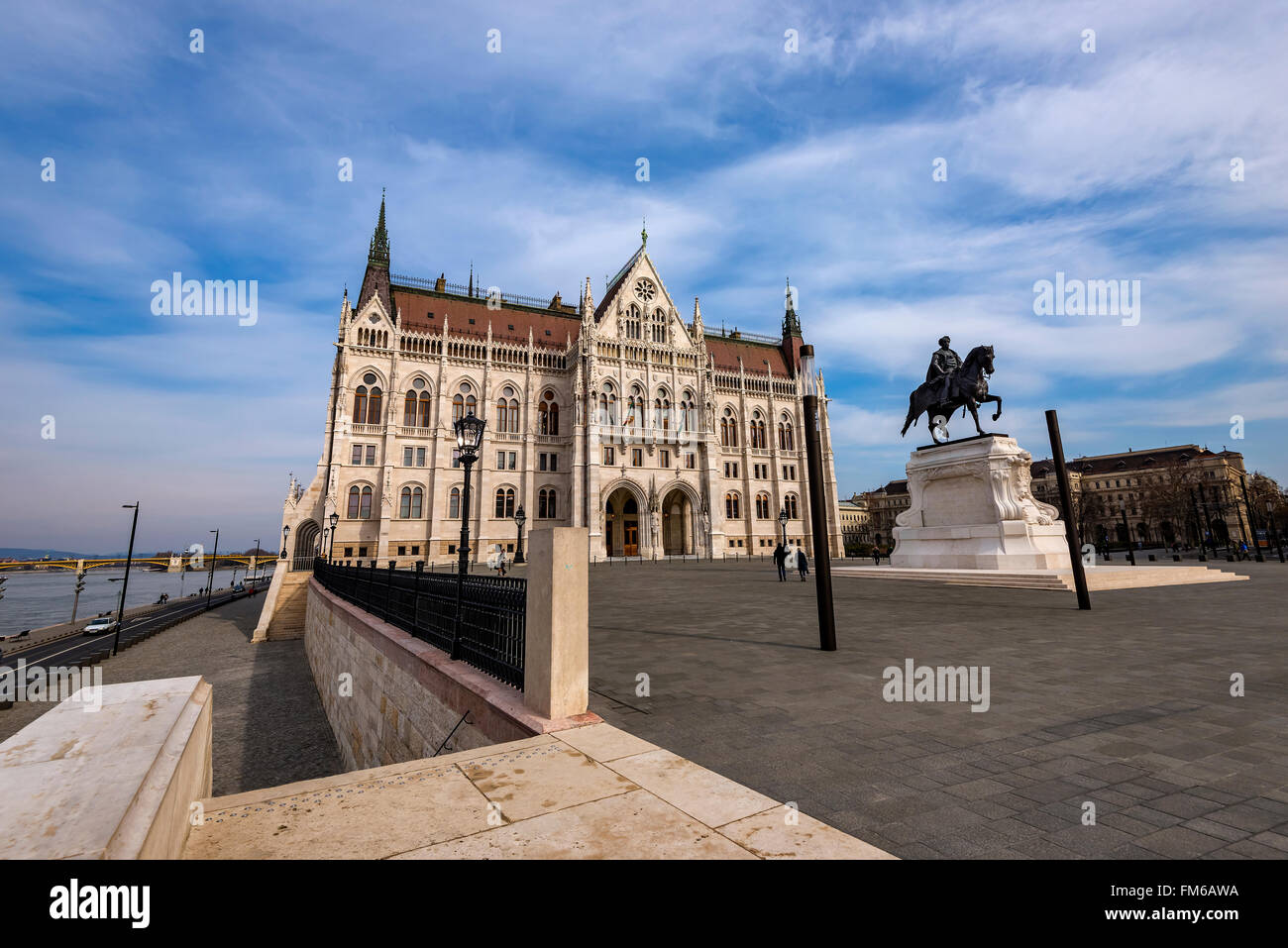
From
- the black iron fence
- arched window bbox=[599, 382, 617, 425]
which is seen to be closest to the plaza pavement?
the black iron fence

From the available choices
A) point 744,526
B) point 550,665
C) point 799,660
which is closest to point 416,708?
point 550,665

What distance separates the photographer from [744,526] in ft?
169

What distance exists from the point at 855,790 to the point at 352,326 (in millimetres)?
45224

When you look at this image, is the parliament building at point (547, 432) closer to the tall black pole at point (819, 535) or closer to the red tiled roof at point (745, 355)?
the red tiled roof at point (745, 355)

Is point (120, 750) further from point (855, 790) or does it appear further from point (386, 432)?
point (386, 432)

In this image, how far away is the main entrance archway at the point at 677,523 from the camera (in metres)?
49.1

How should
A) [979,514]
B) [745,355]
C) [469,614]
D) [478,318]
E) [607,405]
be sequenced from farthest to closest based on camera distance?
[745,355] < [478,318] < [607,405] < [979,514] < [469,614]

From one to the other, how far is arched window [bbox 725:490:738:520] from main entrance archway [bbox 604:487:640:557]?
9.09 m

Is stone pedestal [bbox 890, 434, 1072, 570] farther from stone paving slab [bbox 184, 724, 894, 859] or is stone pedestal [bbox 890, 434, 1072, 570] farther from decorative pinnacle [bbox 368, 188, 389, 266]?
decorative pinnacle [bbox 368, 188, 389, 266]

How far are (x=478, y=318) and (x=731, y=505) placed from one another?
28.9 meters

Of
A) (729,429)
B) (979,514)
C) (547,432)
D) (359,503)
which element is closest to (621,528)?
(547,432)

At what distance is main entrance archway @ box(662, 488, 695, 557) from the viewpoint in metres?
49.1

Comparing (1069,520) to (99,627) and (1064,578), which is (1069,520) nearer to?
(1064,578)

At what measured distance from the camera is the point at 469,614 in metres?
6.41
